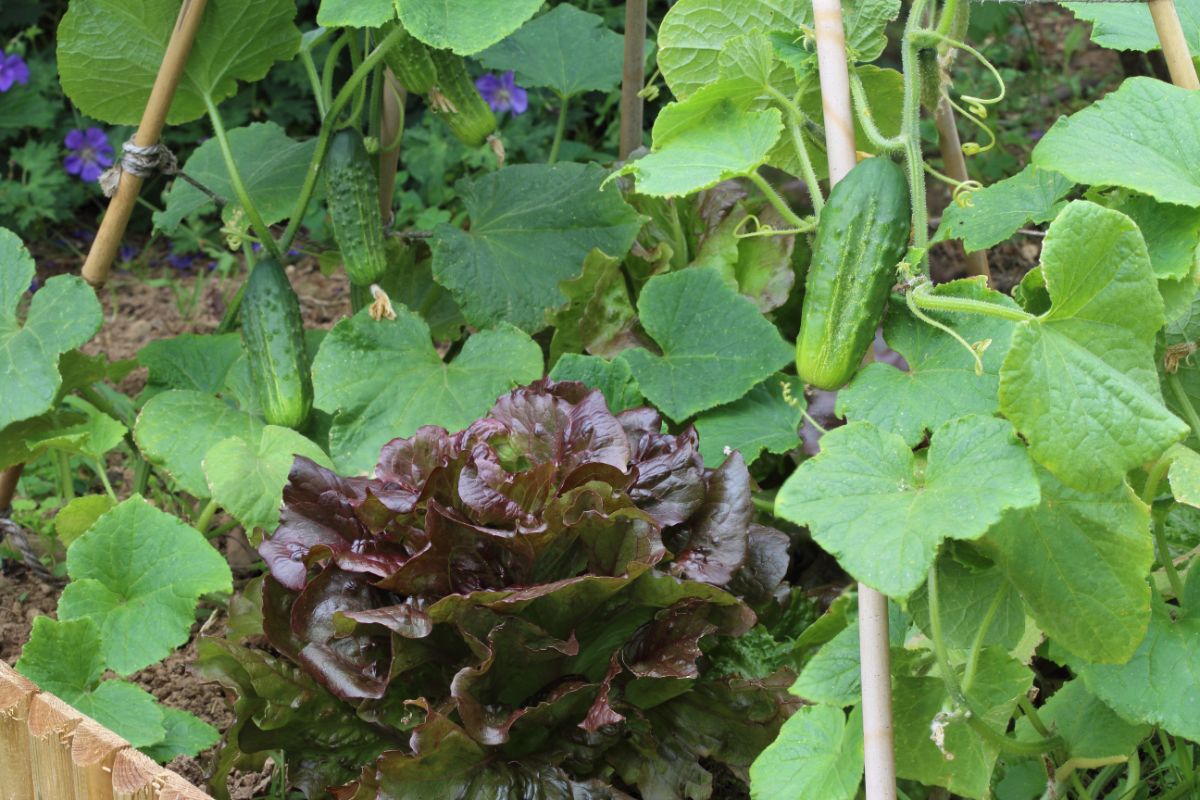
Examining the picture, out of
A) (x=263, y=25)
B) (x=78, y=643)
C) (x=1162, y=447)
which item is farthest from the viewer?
(x=263, y=25)

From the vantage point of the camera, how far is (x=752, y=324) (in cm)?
193

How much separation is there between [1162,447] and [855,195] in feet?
1.29

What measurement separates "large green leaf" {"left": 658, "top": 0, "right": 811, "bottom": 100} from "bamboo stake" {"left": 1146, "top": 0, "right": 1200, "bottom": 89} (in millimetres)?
387

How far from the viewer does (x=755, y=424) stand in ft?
6.24

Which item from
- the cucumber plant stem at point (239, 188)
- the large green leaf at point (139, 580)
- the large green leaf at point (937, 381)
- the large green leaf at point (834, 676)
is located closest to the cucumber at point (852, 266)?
the large green leaf at point (937, 381)

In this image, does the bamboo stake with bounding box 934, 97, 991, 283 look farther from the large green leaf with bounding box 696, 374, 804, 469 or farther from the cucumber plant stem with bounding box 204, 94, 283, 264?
the cucumber plant stem with bounding box 204, 94, 283, 264

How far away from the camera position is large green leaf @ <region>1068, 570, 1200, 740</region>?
1.25 meters

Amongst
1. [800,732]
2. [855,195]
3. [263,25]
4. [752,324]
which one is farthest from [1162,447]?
[263,25]

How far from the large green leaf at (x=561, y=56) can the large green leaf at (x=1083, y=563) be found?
1.48m

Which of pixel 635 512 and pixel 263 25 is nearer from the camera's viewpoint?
pixel 635 512

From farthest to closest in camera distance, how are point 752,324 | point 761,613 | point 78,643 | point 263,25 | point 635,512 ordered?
point 263,25, point 752,324, point 761,613, point 78,643, point 635,512

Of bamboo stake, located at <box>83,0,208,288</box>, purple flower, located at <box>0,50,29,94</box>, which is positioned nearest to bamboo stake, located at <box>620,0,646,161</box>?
bamboo stake, located at <box>83,0,208,288</box>

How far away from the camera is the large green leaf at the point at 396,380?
1.94m

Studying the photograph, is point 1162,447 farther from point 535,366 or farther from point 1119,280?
point 535,366
